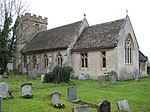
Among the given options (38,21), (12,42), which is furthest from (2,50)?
(38,21)

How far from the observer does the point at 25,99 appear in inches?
557

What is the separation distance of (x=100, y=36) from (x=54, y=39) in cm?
850

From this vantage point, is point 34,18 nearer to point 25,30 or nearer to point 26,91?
point 25,30

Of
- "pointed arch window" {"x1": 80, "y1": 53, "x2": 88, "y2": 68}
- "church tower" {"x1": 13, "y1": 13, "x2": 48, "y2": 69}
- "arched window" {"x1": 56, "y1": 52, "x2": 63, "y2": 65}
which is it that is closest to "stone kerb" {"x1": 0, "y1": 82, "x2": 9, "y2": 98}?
"pointed arch window" {"x1": 80, "y1": 53, "x2": 88, "y2": 68}

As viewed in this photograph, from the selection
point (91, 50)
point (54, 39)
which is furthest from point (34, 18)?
point (91, 50)

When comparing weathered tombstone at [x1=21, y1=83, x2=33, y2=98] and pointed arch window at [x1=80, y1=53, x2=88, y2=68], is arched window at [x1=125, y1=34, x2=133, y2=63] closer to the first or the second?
pointed arch window at [x1=80, y1=53, x2=88, y2=68]

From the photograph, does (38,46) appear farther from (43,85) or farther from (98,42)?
(43,85)

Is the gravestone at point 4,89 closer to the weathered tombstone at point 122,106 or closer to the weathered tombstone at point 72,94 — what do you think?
the weathered tombstone at point 72,94

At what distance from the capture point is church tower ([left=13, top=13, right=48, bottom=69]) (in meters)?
43.3

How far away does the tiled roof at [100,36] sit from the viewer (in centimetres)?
2941

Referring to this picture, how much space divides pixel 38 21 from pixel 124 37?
21.0 m

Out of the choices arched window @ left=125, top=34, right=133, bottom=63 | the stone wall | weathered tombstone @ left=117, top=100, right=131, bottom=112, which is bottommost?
weathered tombstone @ left=117, top=100, right=131, bottom=112

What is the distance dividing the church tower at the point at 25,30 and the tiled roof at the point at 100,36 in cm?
1331

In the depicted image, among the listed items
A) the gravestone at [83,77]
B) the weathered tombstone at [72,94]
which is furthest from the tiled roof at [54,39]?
the weathered tombstone at [72,94]
